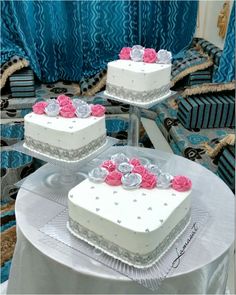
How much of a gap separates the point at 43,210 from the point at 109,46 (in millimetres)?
2657

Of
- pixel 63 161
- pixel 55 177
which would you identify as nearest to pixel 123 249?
pixel 63 161

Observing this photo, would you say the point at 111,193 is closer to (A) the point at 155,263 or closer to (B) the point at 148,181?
(B) the point at 148,181

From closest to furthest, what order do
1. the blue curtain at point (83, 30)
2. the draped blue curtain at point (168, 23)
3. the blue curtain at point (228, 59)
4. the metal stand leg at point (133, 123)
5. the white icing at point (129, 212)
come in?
the white icing at point (129, 212), the metal stand leg at point (133, 123), the blue curtain at point (228, 59), the blue curtain at point (83, 30), the draped blue curtain at point (168, 23)

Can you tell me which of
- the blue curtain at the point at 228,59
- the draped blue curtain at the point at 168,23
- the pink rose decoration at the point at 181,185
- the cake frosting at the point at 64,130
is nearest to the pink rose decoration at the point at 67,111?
the cake frosting at the point at 64,130

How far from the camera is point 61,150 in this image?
1.26 metres

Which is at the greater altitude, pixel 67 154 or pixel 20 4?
pixel 20 4

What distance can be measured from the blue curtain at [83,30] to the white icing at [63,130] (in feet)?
7.00

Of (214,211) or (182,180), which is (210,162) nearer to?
(214,211)

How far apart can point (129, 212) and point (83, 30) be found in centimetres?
287

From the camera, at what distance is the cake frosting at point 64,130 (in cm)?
125

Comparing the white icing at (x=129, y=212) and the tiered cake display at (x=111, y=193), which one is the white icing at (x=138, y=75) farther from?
the white icing at (x=129, y=212)

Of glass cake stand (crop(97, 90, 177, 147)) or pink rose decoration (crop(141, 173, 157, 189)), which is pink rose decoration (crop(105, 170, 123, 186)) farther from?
glass cake stand (crop(97, 90, 177, 147))

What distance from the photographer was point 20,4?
3.28m

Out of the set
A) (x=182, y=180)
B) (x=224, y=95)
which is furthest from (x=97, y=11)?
(x=182, y=180)
